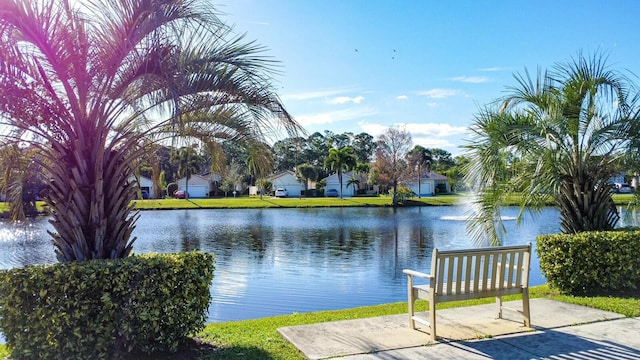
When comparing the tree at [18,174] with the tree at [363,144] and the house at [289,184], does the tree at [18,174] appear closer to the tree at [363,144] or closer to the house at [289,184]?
the house at [289,184]

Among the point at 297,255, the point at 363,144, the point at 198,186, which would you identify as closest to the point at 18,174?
the point at 297,255

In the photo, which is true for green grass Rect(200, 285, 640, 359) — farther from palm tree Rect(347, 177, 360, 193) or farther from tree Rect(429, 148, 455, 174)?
tree Rect(429, 148, 455, 174)

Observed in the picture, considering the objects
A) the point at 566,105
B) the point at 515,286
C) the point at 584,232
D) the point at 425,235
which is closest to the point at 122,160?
the point at 515,286

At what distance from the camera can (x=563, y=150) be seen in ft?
24.6

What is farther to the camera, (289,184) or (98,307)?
(289,184)

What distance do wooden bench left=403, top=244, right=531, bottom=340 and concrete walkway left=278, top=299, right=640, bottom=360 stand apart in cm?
25

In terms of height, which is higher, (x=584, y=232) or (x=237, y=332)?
(x=584, y=232)

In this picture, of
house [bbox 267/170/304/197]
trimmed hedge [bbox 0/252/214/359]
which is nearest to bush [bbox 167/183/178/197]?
house [bbox 267/170/304/197]

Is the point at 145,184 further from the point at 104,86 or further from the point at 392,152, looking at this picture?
the point at 104,86

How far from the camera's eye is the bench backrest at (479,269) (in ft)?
15.5

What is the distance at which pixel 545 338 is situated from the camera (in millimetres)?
4777

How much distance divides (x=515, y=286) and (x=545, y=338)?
596mm

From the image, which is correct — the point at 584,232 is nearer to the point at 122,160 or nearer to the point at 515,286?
the point at 515,286

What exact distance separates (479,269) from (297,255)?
10172 mm
